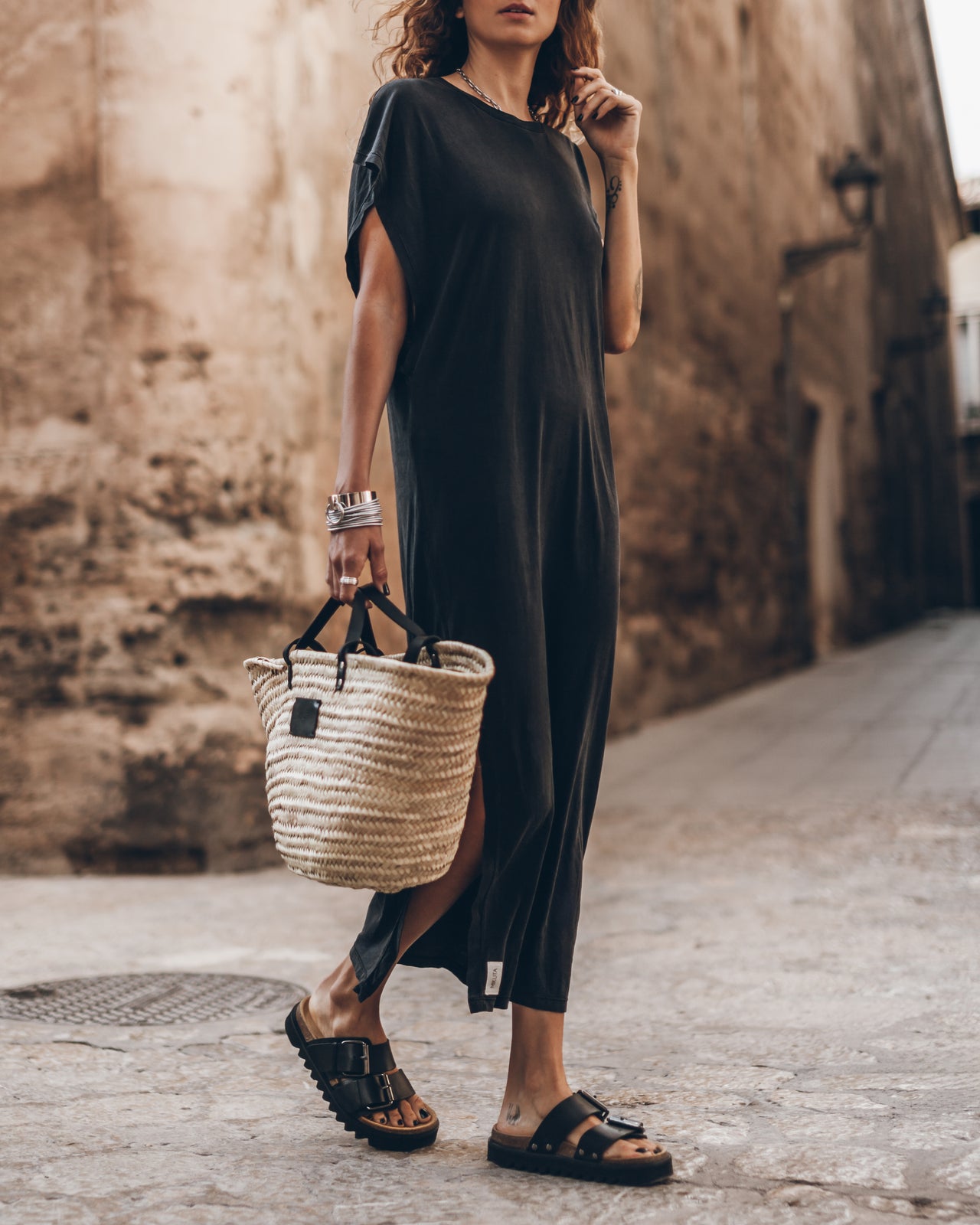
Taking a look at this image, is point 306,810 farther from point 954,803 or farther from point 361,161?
point 954,803

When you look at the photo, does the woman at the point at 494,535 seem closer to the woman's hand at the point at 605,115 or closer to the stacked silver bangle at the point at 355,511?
the stacked silver bangle at the point at 355,511

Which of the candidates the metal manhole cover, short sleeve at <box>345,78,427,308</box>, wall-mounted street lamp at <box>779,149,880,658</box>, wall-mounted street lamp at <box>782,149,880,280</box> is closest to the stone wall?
the metal manhole cover

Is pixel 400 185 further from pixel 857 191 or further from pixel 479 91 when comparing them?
pixel 857 191

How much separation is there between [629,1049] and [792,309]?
10056 mm

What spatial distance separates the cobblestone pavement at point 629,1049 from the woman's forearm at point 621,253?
1159 mm

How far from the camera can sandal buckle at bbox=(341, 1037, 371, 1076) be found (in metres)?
1.91

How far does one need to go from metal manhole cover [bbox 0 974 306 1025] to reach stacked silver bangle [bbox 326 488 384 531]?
1202mm

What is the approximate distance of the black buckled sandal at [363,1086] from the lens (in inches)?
73.9

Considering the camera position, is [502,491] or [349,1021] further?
[349,1021]

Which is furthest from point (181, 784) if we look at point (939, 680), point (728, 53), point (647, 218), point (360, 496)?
point (728, 53)

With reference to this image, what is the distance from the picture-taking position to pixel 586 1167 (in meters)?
1.77

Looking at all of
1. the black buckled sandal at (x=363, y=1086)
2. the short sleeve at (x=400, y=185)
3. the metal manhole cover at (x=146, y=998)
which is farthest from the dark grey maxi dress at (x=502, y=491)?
the metal manhole cover at (x=146, y=998)

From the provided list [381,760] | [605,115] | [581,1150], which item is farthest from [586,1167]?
[605,115]

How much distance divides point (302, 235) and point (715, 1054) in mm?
2905
